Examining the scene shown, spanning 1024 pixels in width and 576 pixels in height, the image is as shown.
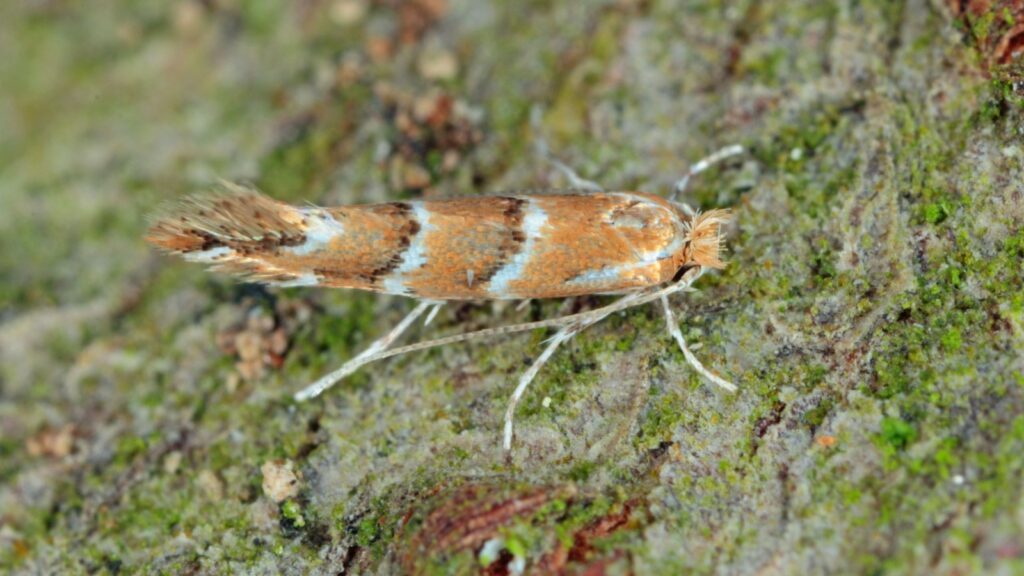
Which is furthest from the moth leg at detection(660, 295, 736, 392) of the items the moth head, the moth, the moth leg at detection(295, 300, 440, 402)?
the moth leg at detection(295, 300, 440, 402)

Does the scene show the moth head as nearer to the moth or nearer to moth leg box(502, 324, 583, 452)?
the moth

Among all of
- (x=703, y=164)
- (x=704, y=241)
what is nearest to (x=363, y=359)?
(x=704, y=241)

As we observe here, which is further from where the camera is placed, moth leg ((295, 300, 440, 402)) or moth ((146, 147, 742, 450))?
moth leg ((295, 300, 440, 402))

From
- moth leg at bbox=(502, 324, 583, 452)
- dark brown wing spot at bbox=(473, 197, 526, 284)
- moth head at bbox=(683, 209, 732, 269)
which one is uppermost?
dark brown wing spot at bbox=(473, 197, 526, 284)

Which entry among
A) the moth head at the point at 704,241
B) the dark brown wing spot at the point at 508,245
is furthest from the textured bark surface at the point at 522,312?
the dark brown wing spot at the point at 508,245

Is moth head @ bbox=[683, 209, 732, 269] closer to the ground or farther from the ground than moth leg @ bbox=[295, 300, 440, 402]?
farther from the ground

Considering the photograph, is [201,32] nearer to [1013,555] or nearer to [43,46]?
[43,46]

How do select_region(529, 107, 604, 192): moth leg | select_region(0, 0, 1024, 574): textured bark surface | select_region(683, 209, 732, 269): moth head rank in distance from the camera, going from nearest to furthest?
select_region(0, 0, 1024, 574): textured bark surface, select_region(683, 209, 732, 269): moth head, select_region(529, 107, 604, 192): moth leg

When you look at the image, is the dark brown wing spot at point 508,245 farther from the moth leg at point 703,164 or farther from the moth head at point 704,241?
the moth leg at point 703,164

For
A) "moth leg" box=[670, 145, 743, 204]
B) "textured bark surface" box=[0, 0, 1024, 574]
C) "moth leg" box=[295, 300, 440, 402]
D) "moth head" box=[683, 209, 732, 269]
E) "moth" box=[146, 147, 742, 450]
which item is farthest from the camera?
"moth leg" box=[670, 145, 743, 204]
